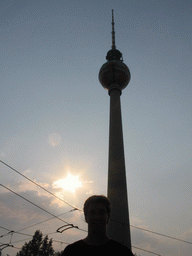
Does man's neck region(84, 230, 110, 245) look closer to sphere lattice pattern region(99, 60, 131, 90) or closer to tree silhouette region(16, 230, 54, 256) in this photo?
sphere lattice pattern region(99, 60, 131, 90)

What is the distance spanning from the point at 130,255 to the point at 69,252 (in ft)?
2.07

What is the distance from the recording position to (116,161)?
24281mm

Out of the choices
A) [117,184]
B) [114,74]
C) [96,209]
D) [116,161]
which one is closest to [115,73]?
[114,74]

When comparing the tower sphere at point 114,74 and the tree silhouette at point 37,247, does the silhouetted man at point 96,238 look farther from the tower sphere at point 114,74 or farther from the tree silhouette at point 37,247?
the tree silhouette at point 37,247

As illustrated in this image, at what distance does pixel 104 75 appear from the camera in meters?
35.2

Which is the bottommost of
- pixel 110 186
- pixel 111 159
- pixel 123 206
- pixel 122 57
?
pixel 123 206

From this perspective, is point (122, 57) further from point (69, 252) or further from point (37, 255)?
point (37, 255)

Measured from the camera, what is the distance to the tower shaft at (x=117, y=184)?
1916cm

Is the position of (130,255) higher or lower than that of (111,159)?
lower

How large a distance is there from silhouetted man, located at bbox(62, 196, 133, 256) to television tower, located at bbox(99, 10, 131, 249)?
61.8 ft

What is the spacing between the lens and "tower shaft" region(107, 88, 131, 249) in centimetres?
1916

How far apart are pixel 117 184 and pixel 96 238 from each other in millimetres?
21154

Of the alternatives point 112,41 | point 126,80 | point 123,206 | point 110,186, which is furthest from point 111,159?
point 112,41

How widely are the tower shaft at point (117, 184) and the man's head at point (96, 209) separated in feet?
61.7
